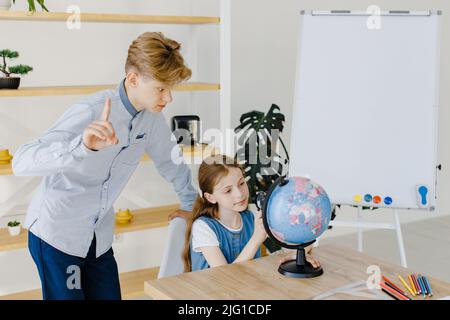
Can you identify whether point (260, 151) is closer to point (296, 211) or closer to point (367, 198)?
point (367, 198)

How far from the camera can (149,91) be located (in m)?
2.10

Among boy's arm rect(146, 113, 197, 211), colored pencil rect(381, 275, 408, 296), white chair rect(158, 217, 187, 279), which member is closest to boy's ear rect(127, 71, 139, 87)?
boy's arm rect(146, 113, 197, 211)

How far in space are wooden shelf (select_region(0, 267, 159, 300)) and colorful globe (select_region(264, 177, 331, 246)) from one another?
1.76 meters

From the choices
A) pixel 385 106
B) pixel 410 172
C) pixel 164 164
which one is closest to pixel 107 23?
pixel 164 164

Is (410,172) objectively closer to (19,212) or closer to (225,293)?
(225,293)

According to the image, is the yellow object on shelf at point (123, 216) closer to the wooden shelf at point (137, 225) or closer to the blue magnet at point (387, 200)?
the wooden shelf at point (137, 225)

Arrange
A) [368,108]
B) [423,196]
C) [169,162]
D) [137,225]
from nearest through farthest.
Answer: [169,162] < [423,196] < [368,108] < [137,225]

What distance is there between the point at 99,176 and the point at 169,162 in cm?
32

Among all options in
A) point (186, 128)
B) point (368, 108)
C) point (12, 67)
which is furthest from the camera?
point (186, 128)

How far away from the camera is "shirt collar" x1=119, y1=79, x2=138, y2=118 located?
7.27 feet

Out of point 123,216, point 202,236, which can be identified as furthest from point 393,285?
point 123,216

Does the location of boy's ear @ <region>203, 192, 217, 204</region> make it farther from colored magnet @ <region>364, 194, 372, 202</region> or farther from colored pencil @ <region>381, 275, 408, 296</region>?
colored magnet @ <region>364, 194, 372, 202</region>

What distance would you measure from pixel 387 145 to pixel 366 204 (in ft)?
0.94

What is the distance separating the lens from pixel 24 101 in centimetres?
337
